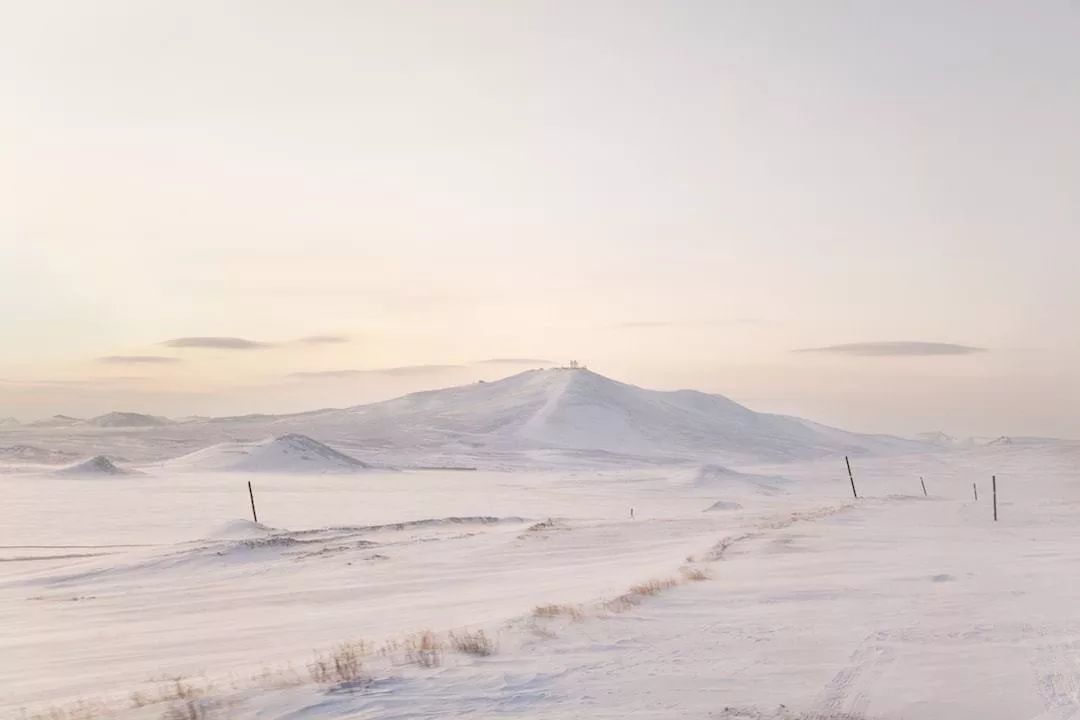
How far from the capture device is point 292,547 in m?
26.3

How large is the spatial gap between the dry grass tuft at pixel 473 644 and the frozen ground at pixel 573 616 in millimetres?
142

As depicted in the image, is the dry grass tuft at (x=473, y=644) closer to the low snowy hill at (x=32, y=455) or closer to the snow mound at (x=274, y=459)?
the snow mound at (x=274, y=459)

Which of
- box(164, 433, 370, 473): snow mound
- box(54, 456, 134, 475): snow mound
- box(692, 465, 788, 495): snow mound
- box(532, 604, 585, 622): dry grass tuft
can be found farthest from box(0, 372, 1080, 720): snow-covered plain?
A: box(164, 433, 370, 473): snow mound

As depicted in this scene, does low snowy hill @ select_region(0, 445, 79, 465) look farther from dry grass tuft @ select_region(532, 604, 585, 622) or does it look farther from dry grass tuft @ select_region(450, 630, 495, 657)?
dry grass tuft @ select_region(450, 630, 495, 657)

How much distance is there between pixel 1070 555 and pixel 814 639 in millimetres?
12549

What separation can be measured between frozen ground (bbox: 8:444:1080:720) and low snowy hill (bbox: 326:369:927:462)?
10038cm

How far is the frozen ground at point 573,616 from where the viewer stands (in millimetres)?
7801

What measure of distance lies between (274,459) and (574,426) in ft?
272

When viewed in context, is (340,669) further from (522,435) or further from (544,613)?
(522,435)

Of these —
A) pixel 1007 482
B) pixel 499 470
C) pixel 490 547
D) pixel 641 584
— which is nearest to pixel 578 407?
pixel 499 470

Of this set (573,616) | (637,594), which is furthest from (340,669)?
(637,594)

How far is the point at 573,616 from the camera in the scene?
1140cm

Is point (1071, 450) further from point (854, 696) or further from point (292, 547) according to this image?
point (854, 696)

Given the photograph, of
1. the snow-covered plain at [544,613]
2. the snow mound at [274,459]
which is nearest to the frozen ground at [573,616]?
the snow-covered plain at [544,613]
